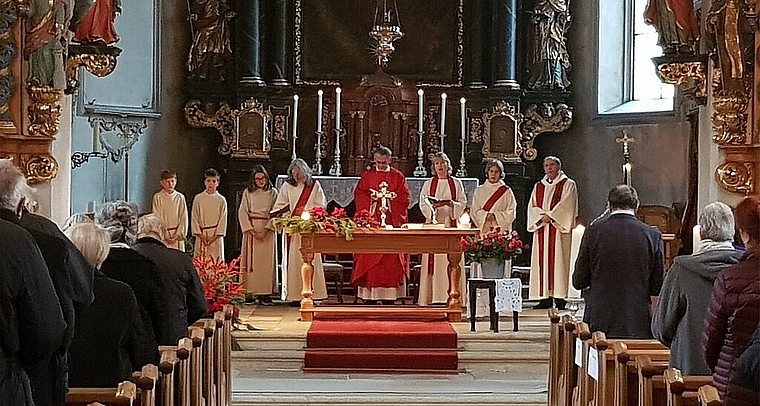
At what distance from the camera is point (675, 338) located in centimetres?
612

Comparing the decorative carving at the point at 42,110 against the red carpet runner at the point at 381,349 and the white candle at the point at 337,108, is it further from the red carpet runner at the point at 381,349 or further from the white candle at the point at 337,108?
the white candle at the point at 337,108

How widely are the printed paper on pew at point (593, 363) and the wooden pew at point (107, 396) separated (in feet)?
7.57

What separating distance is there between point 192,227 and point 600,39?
5929 millimetres

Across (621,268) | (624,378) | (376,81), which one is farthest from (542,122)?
(624,378)

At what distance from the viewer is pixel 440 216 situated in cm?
1299

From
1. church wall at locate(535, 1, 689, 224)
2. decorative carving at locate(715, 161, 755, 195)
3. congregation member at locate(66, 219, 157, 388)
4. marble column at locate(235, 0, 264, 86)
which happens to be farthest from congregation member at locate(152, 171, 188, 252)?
congregation member at locate(66, 219, 157, 388)

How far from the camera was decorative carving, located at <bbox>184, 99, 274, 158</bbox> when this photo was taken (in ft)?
51.7

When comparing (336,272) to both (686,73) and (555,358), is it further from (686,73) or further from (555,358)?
(555,358)

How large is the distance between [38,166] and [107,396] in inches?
203

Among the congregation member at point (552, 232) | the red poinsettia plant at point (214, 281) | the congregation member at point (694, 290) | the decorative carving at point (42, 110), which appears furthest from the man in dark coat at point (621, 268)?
the congregation member at point (552, 232)

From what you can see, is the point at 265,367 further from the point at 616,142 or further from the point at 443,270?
the point at 616,142

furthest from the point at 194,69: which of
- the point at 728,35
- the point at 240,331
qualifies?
the point at 728,35

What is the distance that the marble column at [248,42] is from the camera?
1589 centimetres

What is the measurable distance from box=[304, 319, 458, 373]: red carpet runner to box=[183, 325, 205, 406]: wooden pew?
344 centimetres
